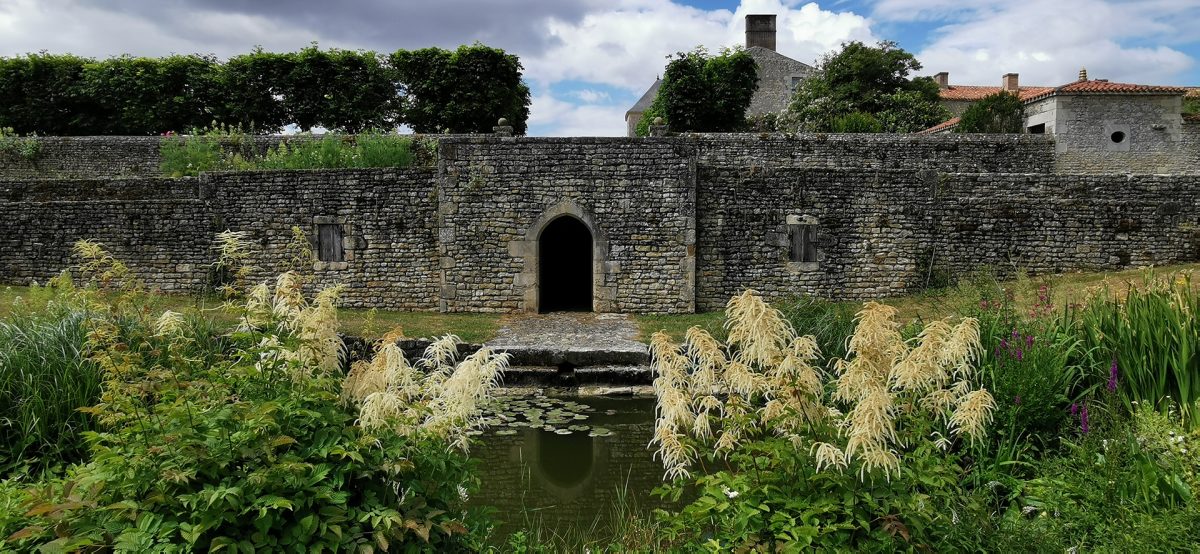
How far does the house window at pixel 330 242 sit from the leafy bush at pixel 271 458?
32.4ft

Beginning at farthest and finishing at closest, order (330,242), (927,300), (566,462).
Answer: (330,242) → (927,300) → (566,462)

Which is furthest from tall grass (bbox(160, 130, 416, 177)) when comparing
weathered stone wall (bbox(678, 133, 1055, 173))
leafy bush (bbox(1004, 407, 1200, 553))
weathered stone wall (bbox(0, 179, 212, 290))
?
leafy bush (bbox(1004, 407, 1200, 553))

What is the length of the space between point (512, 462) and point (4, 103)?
78.3 ft

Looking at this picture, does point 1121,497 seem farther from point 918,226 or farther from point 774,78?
point 774,78

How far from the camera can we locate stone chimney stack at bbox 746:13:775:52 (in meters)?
35.0

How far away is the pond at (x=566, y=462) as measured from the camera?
503 cm

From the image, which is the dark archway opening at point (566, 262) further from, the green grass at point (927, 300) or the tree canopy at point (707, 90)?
the tree canopy at point (707, 90)

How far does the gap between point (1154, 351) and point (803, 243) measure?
27.4ft

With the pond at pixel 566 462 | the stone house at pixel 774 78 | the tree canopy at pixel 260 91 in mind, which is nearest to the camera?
the pond at pixel 566 462

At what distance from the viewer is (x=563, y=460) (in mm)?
6324

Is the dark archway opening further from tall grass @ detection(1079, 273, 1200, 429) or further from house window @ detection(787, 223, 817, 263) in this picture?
tall grass @ detection(1079, 273, 1200, 429)

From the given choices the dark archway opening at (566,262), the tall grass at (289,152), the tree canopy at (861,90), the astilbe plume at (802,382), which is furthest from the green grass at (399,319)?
the tree canopy at (861,90)

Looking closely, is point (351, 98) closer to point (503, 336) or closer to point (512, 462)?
point (503, 336)

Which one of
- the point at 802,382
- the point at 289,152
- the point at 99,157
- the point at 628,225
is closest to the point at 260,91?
the point at 99,157
